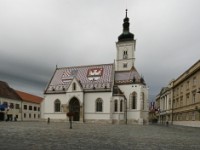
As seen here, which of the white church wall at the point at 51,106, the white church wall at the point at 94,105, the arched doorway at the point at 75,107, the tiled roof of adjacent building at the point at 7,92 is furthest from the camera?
the tiled roof of adjacent building at the point at 7,92

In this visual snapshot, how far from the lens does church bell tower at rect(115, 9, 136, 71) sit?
75.4m

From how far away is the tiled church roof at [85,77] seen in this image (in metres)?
61.0

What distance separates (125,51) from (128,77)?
56.7ft

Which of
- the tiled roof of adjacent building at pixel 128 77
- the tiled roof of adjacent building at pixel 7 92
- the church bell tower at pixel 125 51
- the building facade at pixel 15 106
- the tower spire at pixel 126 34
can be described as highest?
the tower spire at pixel 126 34

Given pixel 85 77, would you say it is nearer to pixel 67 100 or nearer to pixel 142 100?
pixel 67 100

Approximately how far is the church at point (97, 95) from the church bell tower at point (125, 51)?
12127 mm

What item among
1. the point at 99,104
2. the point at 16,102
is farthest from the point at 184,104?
the point at 16,102

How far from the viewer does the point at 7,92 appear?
7481cm

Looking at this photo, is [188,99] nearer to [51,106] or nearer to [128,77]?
[128,77]

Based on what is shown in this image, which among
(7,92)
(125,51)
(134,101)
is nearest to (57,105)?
(7,92)

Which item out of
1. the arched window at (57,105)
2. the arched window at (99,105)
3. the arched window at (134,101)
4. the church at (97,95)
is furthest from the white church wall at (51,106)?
the arched window at (134,101)

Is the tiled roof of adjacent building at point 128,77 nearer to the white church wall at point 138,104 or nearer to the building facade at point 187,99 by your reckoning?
the white church wall at point 138,104

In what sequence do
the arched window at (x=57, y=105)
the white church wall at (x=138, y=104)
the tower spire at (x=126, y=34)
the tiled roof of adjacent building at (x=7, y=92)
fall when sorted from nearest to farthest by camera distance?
1. the white church wall at (x=138, y=104)
2. the arched window at (x=57, y=105)
3. the tiled roof of adjacent building at (x=7, y=92)
4. the tower spire at (x=126, y=34)

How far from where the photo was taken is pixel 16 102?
76562mm
